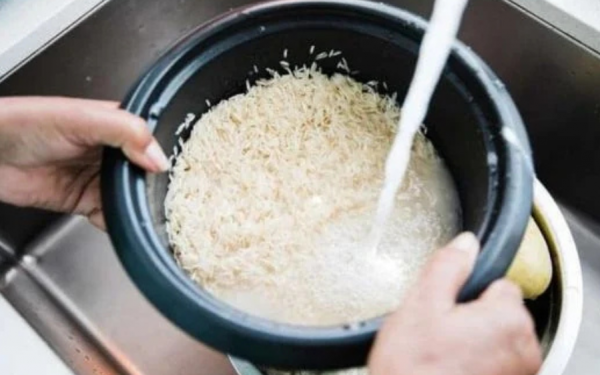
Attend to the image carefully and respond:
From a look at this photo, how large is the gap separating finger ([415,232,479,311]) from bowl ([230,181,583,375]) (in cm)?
25

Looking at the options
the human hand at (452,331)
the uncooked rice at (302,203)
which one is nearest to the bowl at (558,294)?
the uncooked rice at (302,203)

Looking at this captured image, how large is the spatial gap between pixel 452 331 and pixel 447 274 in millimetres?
40

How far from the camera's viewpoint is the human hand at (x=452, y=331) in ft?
1.75

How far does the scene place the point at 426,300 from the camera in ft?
1.79

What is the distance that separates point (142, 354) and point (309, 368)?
20.2 inches

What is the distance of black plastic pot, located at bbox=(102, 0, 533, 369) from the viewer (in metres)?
0.56

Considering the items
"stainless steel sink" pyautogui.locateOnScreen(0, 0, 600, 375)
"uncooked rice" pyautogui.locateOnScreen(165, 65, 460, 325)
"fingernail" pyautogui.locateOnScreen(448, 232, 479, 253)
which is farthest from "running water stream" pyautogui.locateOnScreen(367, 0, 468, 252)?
"stainless steel sink" pyautogui.locateOnScreen(0, 0, 600, 375)

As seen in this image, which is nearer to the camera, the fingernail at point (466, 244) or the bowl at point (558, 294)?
the fingernail at point (466, 244)

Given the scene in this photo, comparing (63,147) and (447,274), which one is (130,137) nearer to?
(63,147)

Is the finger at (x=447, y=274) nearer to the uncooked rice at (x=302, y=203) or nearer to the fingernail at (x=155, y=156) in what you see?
the uncooked rice at (x=302, y=203)

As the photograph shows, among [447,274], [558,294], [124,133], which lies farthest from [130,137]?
[558,294]

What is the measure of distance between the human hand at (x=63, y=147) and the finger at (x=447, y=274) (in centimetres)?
24

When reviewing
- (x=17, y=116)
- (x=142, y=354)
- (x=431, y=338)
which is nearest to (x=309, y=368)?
(x=431, y=338)

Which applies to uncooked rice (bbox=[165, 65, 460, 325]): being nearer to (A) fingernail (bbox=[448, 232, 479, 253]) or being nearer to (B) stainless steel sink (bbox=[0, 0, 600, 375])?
(A) fingernail (bbox=[448, 232, 479, 253])
